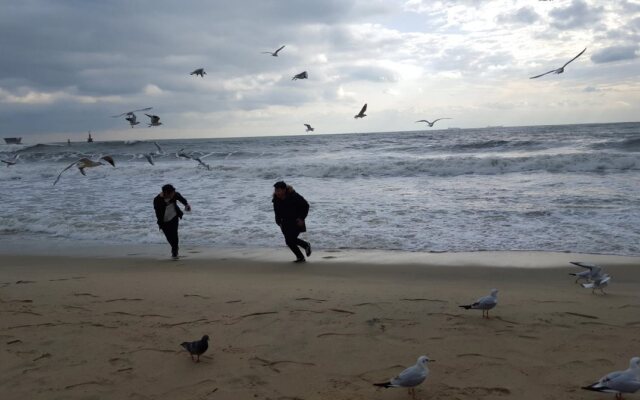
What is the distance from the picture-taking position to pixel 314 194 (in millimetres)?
15328

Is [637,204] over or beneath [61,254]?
over

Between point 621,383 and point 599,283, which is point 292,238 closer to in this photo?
point 599,283

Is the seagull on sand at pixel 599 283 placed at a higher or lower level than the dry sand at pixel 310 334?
higher

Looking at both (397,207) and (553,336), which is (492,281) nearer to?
(553,336)

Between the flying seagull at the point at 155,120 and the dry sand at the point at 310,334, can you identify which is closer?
the dry sand at the point at 310,334

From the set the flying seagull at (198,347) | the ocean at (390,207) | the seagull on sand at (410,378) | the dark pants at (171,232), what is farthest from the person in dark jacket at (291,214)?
the seagull on sand at (410,378)

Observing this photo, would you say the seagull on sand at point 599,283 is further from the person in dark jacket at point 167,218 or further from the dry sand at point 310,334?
the person in dark jacket at point 167,218

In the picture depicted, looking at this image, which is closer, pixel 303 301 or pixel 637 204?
pixel 303 301

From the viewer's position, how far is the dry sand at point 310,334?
10.9 feet

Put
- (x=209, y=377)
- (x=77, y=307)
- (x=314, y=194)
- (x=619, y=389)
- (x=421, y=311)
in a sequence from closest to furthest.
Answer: (x=619, y=389) < (x=209, y=377) < (x=421, y=311) < (x=77, y=307) < (x=314, y=194)

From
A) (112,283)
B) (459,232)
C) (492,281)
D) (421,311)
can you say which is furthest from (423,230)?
(112,283)

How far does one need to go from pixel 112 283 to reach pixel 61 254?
3.20 metres

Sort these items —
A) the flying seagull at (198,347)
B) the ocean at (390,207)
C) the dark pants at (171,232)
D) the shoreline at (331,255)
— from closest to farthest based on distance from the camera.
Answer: the flying seagull at (198,347) → the shoreline at (331,255) → the dark pants at (171,232) → the ocean at (390,207)

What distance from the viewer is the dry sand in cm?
333
